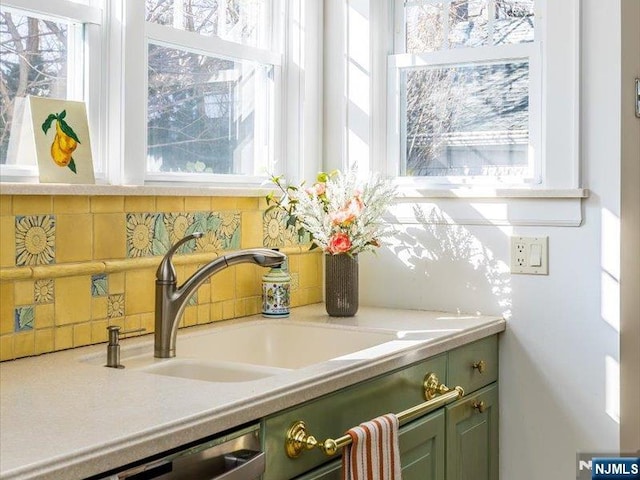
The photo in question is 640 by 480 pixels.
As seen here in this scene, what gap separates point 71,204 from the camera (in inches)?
75.1

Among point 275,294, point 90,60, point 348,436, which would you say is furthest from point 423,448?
point 90,60

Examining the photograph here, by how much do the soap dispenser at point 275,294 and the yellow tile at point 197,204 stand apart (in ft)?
0.95

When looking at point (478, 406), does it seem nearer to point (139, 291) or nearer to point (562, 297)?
point (562, 297)

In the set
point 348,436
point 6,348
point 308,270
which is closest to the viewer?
point 348,436

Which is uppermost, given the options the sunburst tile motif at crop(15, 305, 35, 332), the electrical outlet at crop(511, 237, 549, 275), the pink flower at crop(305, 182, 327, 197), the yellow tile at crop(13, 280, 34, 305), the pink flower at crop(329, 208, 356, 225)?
the pink flower at crop(305, 182, 327, 197)

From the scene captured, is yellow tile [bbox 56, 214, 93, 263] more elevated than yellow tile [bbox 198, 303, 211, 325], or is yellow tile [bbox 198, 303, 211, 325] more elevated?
yellow tile [bbox 56, 214, 93, 263]

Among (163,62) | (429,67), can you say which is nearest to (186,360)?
(163,62)

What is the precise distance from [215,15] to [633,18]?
1216mm

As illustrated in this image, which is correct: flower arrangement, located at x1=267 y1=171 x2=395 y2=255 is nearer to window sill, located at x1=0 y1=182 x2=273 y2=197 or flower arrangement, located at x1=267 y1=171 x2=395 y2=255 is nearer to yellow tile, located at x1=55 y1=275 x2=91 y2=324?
window sill, located at x1=0 y1=182 x2=273 y2=197

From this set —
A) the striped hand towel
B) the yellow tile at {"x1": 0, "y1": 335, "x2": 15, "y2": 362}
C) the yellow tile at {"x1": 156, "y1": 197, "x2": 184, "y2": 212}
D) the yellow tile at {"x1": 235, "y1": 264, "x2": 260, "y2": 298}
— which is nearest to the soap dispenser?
the yellow tile at {"x1": 235, "y1": 264, "x2": 260, "y2": 298}

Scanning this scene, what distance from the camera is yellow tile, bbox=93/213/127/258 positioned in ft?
6.48

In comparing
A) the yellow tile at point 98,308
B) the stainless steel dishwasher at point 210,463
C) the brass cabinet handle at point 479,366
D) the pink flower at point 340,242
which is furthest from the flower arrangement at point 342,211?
the stainless steel dishwasher at point 210,463

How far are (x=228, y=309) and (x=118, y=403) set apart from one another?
0.99m

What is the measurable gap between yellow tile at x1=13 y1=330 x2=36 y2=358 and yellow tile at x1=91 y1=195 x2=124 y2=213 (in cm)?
32
